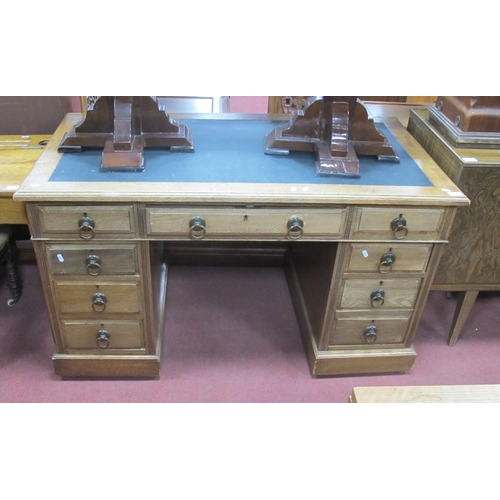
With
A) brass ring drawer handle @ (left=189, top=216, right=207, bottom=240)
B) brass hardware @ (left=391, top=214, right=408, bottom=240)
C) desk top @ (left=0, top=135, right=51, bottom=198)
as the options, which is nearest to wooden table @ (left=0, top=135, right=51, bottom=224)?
desk top @ (left=0, top=135, right=51, bottom=198)

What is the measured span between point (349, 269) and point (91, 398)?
3.64ft

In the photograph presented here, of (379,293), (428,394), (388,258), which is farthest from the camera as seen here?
(379,293)

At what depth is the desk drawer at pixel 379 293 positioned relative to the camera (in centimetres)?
187

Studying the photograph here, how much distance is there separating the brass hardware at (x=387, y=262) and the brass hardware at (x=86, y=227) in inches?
39.2

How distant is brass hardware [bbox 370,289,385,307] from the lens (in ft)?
6.19

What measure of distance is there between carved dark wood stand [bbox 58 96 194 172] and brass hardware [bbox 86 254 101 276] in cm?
30

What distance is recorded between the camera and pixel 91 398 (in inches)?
77.5

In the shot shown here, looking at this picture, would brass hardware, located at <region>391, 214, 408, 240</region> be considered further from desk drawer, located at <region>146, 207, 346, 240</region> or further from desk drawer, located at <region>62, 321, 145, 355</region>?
desk drawer, located at <region>62, 321, 145, 355</region>

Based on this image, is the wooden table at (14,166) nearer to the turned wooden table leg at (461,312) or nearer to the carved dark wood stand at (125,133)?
the carved dark wood stand at (125,133)

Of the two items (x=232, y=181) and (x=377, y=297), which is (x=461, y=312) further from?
(x=232, y=181)

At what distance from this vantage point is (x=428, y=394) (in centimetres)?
155

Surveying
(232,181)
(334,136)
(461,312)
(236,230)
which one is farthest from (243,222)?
(461,312)

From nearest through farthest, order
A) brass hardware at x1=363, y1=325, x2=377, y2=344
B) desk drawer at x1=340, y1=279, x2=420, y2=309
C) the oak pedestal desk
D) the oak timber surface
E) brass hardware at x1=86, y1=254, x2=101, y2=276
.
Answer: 1. the oak timber surface
2. the oak pedestal desk
3. brass hardware at x1=86, y1=254, x2=101, y2=276
4. desk drawer at x1=340, y1=279, x2=420, y2=309
5. brass hardware at x1=363, y1=325, x2=377, y2=344

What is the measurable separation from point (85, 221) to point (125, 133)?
32cm
